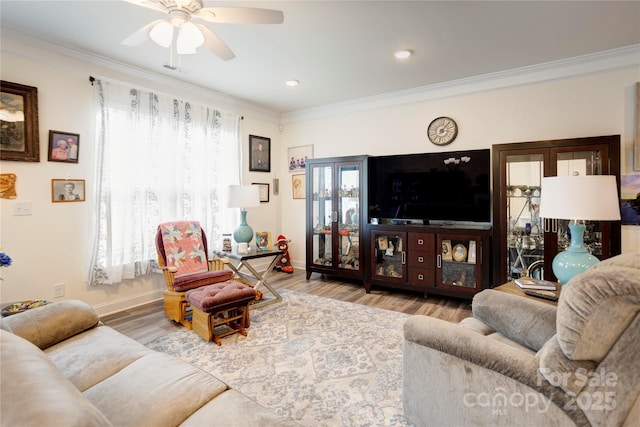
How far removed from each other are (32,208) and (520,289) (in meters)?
4.05

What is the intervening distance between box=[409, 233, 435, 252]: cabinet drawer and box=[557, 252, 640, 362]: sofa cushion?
2623 millimetres

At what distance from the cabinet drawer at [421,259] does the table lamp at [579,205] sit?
1759 millimetres

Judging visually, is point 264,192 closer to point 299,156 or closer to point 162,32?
point 299,156

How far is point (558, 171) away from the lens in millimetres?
3133

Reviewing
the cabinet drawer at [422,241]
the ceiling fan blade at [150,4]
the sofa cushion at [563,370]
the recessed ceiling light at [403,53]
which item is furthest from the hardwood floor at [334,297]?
the recessed ceiling light at [403,53]

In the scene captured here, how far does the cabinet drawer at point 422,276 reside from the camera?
3.73 metres

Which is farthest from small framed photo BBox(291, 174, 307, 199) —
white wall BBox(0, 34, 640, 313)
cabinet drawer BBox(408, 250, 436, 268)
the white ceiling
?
cabinet drawer BBox(408, 250, 436, 268)

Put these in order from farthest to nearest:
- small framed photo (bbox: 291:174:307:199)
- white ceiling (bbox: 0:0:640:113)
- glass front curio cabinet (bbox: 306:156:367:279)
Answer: small framed photo (bbox: 291:174:307:199) < glass front curio cabinet (bbox: 306:156:367:279) < white ceiling (bbox: 0:0:640:113)

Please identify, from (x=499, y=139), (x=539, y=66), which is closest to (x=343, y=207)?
(x=499, y=139)

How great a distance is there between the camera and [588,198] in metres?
1.83

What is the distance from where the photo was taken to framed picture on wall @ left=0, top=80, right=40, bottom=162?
106 inches

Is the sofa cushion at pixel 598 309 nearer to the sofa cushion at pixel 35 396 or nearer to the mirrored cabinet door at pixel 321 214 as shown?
the sofa cushion at pixel 35 396

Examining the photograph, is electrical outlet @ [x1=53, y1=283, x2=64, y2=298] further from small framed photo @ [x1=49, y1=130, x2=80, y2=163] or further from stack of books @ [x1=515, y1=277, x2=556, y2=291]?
stack of books @ [x1=515, y1=277, x2=556, y2=291]

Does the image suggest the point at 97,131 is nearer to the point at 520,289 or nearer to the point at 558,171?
the point at 520,289
